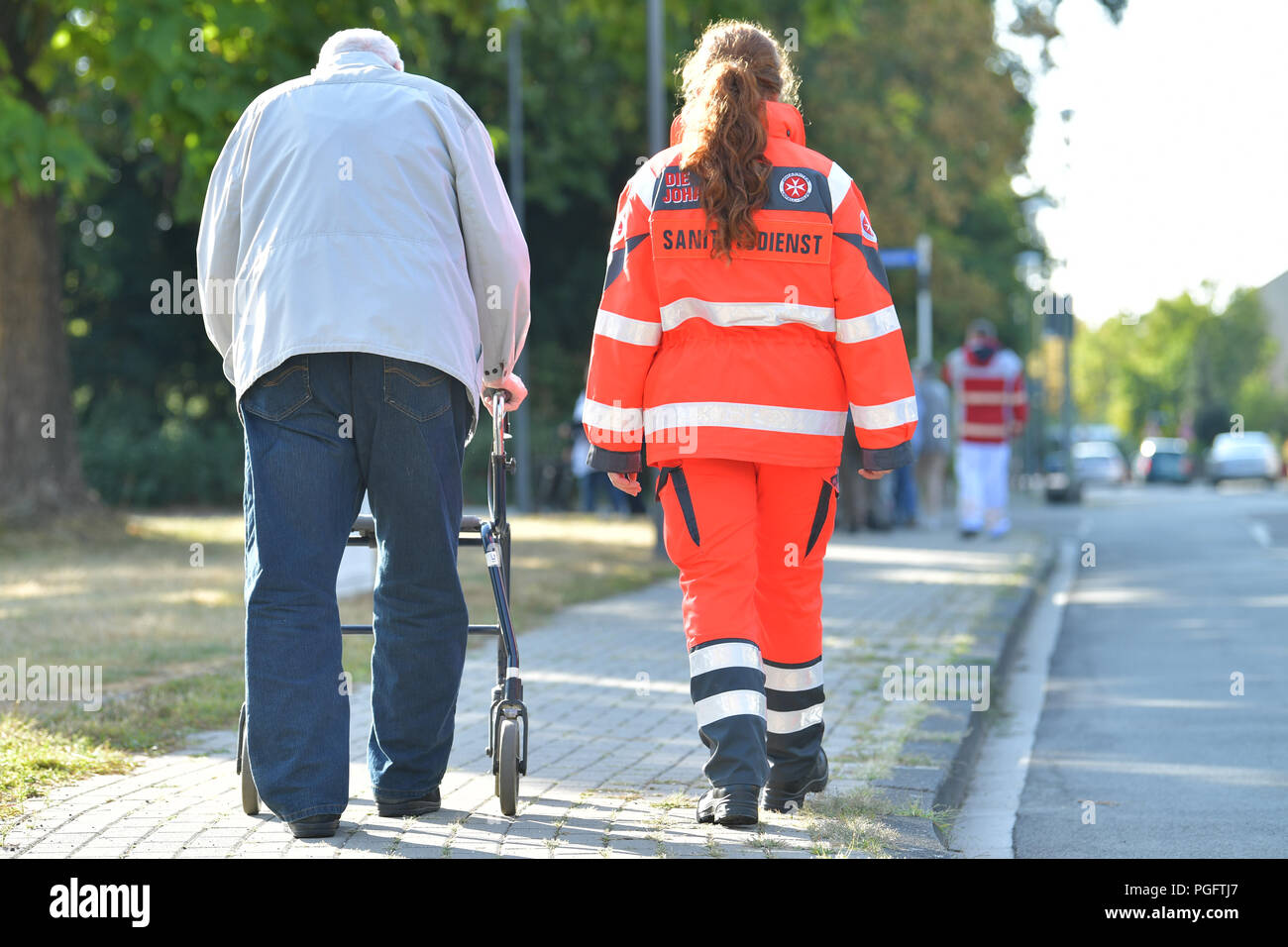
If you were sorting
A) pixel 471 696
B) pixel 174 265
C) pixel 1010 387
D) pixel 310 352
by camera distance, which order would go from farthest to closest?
pixel 174 265 → pixel 1010 387 → pixel 471 696 → pixel 310 352

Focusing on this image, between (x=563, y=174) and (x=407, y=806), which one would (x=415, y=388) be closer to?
(x=407, y=806)

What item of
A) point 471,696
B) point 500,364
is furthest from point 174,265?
point 500,364

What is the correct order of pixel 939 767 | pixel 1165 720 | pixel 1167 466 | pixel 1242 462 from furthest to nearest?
1. pixel 1167 466
2. pixel 1242 462
3. pixel 1165 720
4. pixel 939 767

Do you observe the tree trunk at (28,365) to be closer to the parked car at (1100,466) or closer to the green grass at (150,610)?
the green grass at (150,610)

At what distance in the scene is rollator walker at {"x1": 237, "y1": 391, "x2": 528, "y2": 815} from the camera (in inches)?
172

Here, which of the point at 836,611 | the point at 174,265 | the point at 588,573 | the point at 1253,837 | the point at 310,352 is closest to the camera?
the point at 310,352

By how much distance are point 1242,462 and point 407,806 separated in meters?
47.4

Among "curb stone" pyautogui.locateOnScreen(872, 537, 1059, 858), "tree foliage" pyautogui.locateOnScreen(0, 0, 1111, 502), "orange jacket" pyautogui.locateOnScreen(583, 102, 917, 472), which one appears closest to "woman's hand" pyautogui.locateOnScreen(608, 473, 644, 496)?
"orange jacket" pyautogui.locateOnScreen(583, 102, 917, 472)

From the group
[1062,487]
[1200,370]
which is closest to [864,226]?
[1062,487]

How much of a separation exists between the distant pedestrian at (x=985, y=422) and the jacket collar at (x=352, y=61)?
40.8 feet

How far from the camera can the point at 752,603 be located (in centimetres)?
441
